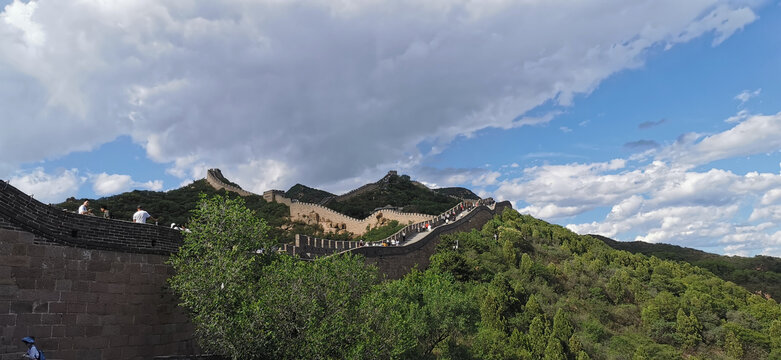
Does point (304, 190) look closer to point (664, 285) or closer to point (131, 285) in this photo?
point (664, 285)

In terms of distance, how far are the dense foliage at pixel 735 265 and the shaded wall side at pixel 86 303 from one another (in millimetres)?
68302

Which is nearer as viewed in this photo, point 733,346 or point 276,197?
point 733,346

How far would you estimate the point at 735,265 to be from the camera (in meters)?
79.9

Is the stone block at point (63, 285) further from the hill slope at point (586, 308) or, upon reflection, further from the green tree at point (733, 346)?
the green tree at point (733, 346)

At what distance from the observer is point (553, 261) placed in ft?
141

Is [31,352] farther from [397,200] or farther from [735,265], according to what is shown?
[735,265]

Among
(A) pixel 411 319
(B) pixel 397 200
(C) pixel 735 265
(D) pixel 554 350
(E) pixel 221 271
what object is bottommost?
(D) pixel 554 350

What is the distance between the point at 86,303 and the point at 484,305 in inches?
815

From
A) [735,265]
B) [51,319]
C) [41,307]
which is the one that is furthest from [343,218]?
[735,265]

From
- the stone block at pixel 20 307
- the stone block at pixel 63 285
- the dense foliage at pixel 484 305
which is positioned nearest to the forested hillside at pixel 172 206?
the dense foliage at pixel 484 305

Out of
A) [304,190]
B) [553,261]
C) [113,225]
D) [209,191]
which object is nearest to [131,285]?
[113,225]

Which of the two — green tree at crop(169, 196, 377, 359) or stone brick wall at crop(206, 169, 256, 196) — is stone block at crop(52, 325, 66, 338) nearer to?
green tree at crop(169, 196, 377, 359)

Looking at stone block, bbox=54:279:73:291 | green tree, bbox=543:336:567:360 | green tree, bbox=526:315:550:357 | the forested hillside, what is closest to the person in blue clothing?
stone block, bbox=54:279:73:291

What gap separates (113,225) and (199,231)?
2.24 metres
